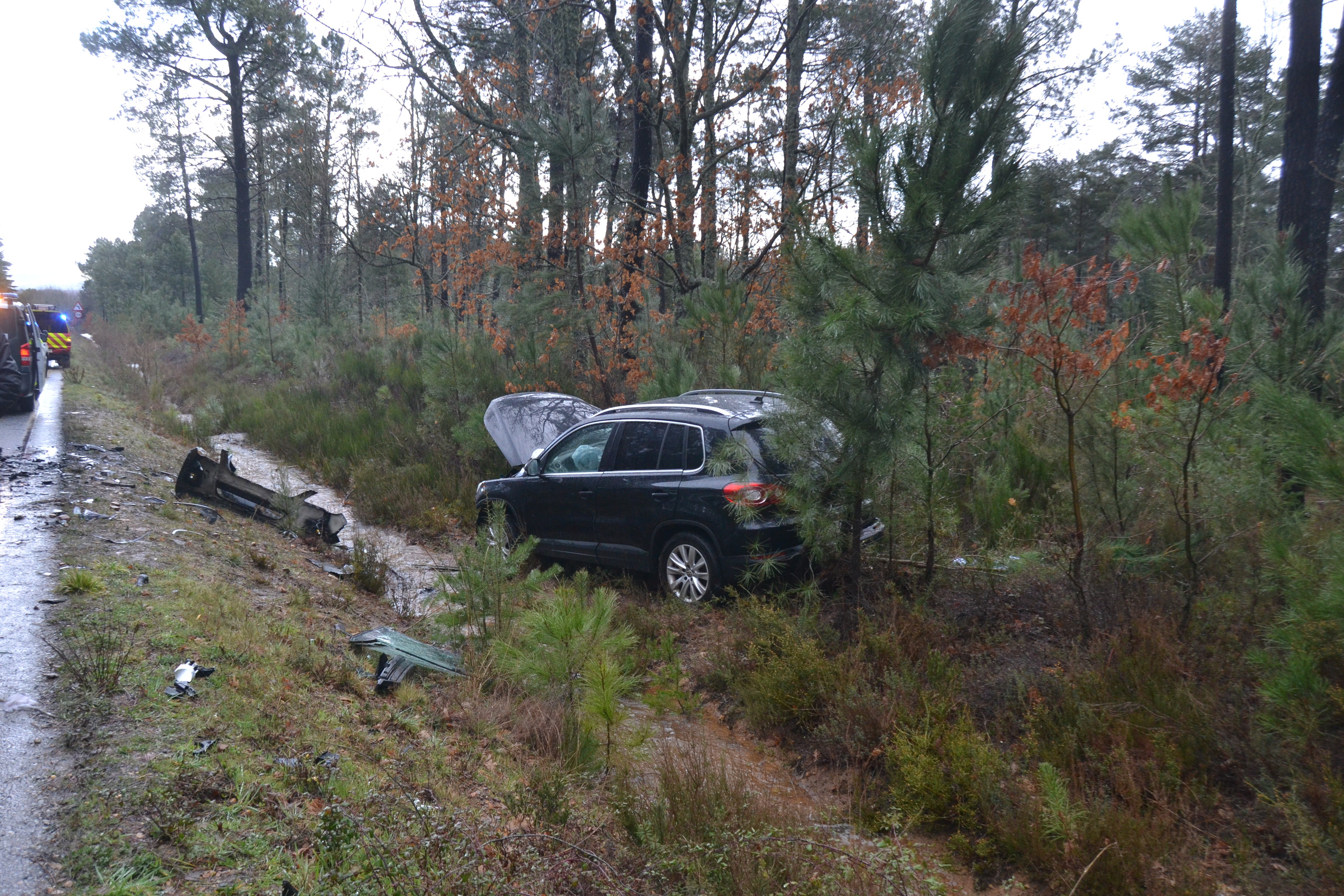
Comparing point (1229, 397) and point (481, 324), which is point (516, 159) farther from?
point (1229, 397)

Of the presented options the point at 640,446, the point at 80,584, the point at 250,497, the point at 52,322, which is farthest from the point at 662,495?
the point at 52,322

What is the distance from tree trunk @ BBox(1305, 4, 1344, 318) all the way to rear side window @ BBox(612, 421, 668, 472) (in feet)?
24.9

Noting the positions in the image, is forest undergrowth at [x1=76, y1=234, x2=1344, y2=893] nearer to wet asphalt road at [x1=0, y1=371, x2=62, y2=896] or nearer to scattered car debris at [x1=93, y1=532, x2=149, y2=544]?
wet asphalt road at [x1=0, y1=371, x2=62, y2=896]

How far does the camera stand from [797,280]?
5.86 m

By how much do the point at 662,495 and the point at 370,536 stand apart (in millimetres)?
5163

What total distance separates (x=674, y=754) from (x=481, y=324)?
12.2 metres

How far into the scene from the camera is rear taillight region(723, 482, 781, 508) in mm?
6270

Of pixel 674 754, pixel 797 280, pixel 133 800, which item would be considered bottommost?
pixel 674 754

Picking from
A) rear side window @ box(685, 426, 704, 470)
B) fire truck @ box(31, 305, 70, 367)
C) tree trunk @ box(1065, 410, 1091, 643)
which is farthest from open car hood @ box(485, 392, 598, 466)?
fire truck @ box(31, 305, 70, 367)

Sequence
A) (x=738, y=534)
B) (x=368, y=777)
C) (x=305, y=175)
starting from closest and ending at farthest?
(x=368, y=777) → (x=738, y=534) → (x=305, y=175)

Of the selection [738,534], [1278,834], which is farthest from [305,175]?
[1278,834]

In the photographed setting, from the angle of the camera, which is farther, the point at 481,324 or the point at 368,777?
the point at 481,324

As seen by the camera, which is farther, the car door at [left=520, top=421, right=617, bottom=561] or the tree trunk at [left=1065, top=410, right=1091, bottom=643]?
the car door at [left=520, top=421, right=617, bottom=561]

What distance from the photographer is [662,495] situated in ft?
24.2
